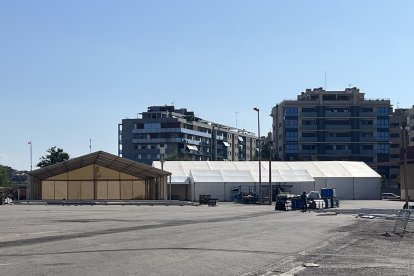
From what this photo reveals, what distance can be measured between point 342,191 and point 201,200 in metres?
26.8

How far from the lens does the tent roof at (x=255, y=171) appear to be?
336ft

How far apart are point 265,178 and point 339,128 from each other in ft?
239

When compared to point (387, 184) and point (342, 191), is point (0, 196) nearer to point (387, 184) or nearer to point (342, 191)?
point (342, 191)

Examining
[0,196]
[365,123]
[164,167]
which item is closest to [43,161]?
[164,167]

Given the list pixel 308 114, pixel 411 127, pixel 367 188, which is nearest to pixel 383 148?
pixel 411 127

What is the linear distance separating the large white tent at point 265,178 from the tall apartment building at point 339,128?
61.6m

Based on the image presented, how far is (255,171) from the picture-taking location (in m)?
106

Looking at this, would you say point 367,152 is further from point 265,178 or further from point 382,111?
point 265,178

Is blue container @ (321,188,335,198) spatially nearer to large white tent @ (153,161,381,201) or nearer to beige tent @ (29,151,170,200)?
large white tent @ (153,161,381,201)

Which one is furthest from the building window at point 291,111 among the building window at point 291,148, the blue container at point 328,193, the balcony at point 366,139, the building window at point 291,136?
the blue container at point 328,193

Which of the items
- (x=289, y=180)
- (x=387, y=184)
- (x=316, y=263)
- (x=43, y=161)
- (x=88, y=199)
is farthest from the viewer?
(x=387, y=184)

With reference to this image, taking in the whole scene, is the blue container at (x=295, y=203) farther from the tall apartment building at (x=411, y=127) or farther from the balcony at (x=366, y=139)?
the balcony at (x=366, y=139)

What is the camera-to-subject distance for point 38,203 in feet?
287

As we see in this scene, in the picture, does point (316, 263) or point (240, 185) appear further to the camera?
point (240, 185)
